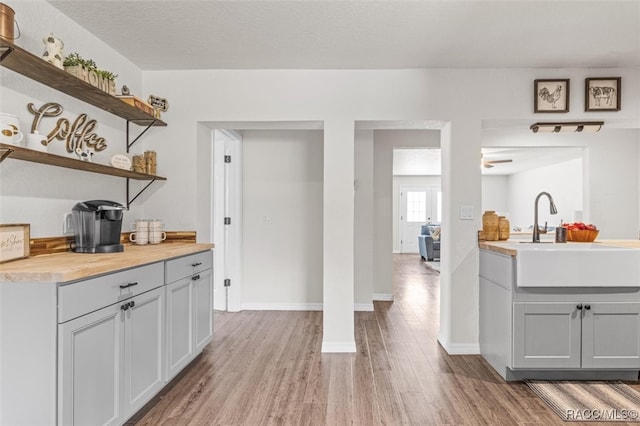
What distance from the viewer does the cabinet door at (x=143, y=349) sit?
6.14 ft

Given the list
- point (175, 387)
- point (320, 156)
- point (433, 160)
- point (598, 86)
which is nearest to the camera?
point (175, 387)

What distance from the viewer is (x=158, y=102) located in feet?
9.71

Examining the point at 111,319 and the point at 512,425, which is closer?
the point at 111,319

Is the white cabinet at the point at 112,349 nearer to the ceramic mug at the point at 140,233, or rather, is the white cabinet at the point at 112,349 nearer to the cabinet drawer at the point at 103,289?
the cabinet drawer at the point at 103,289

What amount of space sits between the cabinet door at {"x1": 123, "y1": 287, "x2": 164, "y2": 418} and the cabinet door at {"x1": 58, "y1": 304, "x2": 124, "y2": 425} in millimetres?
72

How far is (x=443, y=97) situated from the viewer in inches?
120

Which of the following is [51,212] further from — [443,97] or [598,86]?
[598,86]

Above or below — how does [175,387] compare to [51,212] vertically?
below

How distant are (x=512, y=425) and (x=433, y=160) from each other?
21.6 feet

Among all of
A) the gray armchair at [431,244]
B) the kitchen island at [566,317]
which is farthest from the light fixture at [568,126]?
the gray armchair at [431,244]

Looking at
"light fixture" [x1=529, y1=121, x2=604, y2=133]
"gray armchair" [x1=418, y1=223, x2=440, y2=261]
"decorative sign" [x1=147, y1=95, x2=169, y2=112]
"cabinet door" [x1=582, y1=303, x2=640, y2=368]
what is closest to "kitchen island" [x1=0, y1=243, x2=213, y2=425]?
"decorative sign" [x1=147, y1=95, x2=169, y2=112]

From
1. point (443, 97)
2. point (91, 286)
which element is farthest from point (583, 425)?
point (91, 286)

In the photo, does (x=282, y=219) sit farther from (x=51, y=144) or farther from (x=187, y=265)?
(x=51, y=144)

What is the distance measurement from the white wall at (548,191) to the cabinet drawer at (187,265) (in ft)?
19.8
